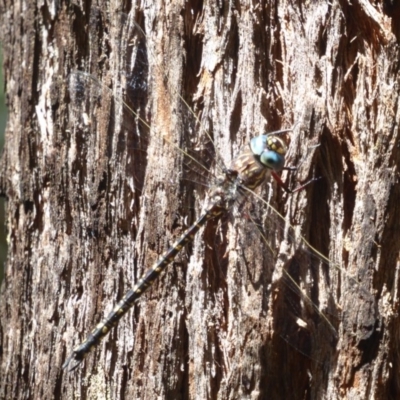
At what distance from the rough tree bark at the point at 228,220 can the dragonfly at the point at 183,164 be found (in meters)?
0.03

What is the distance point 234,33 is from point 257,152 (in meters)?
0.33

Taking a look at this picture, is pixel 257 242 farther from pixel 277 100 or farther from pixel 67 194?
pixel 67 194

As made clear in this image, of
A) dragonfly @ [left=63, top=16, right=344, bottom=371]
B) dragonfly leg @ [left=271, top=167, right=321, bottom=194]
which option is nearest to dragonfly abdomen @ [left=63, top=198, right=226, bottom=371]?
dragonfly @ [left=63, top=16, right=344, bottom=371]

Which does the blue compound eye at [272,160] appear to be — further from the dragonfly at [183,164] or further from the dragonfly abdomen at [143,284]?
the dragonfly abdomen at [143,284]

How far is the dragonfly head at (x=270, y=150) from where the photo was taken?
181 cm

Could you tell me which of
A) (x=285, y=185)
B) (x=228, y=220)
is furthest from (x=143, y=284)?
(x=285, y=185)

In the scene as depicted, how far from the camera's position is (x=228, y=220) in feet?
6.31

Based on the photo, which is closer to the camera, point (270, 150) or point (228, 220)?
point (270, 150)

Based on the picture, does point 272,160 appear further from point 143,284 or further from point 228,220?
point 143,284

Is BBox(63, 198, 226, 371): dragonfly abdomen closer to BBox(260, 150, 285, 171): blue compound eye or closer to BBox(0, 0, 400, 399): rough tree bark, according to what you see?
BBox(0, 0, 400, 399): rough tree bark

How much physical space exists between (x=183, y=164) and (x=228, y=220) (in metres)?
0.20

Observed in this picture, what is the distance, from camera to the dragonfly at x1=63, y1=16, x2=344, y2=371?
1.85 metres

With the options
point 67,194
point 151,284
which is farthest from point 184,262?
point 67,194

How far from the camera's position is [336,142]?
1.79 meters
